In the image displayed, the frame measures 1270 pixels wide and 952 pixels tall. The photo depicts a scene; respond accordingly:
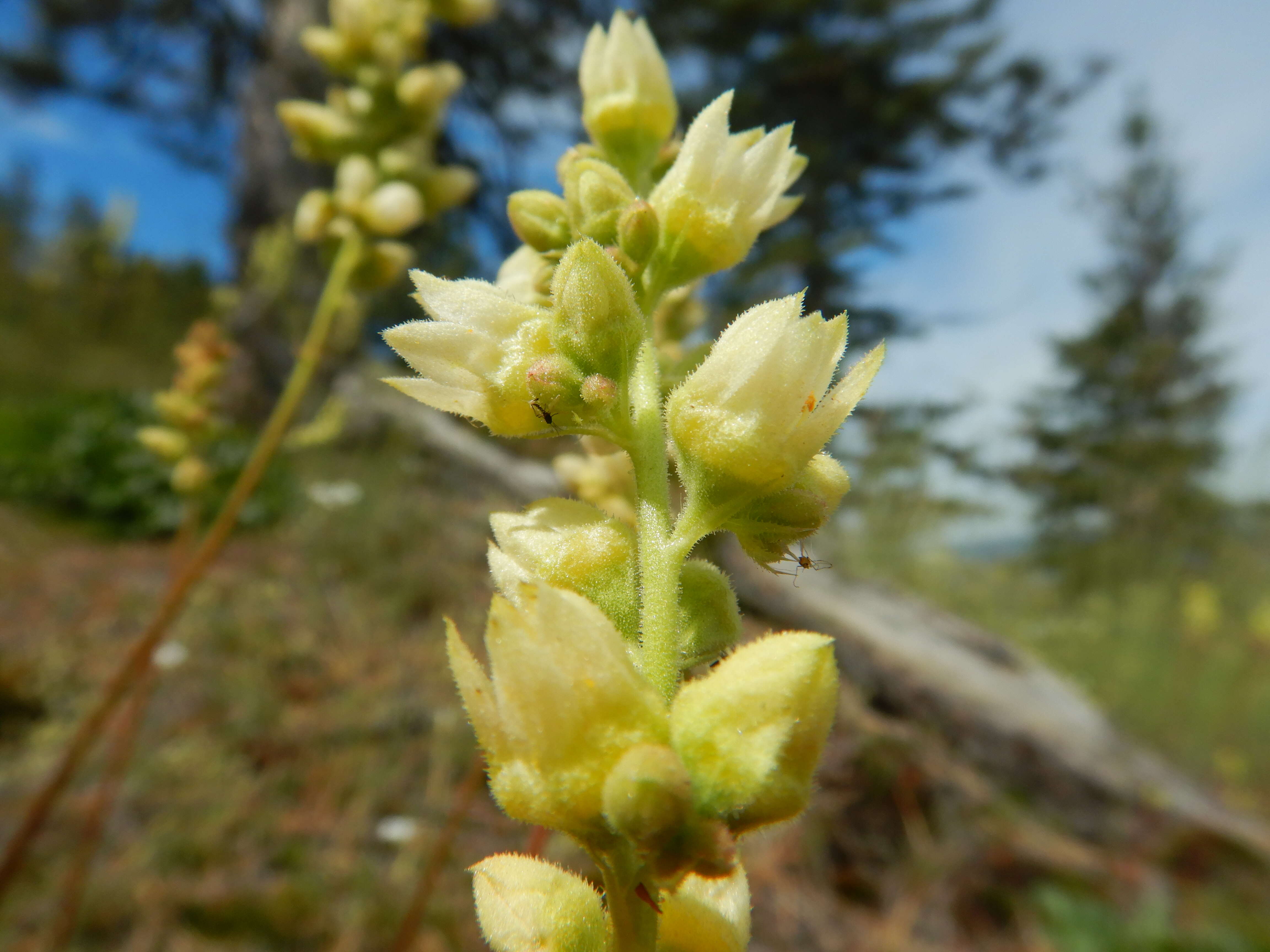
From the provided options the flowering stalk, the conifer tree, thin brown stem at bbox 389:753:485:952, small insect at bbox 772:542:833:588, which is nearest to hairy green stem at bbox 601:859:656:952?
small insect at bbox 772:542:833:588

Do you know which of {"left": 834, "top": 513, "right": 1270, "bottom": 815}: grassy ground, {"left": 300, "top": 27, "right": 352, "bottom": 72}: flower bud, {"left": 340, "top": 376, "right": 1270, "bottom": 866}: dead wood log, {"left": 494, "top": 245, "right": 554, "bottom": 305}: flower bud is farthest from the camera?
{"left": 834, "top": 513, "right": 1270, "bottom": 815}: grassy ground

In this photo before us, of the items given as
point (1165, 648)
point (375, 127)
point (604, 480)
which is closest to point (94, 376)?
point (375, 127)

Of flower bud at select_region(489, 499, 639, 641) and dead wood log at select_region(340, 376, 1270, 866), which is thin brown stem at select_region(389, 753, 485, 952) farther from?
dead wood log at select_region(340, 376, 1270, 866)

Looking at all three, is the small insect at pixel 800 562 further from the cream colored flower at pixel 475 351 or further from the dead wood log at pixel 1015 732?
the dead wood log at pixel 1015 732

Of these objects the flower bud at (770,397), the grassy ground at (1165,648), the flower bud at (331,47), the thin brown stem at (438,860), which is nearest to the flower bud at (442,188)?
the flower bud at (331,47)

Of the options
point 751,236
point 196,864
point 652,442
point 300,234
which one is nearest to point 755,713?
point 652,442

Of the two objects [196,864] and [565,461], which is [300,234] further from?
[196,864]
